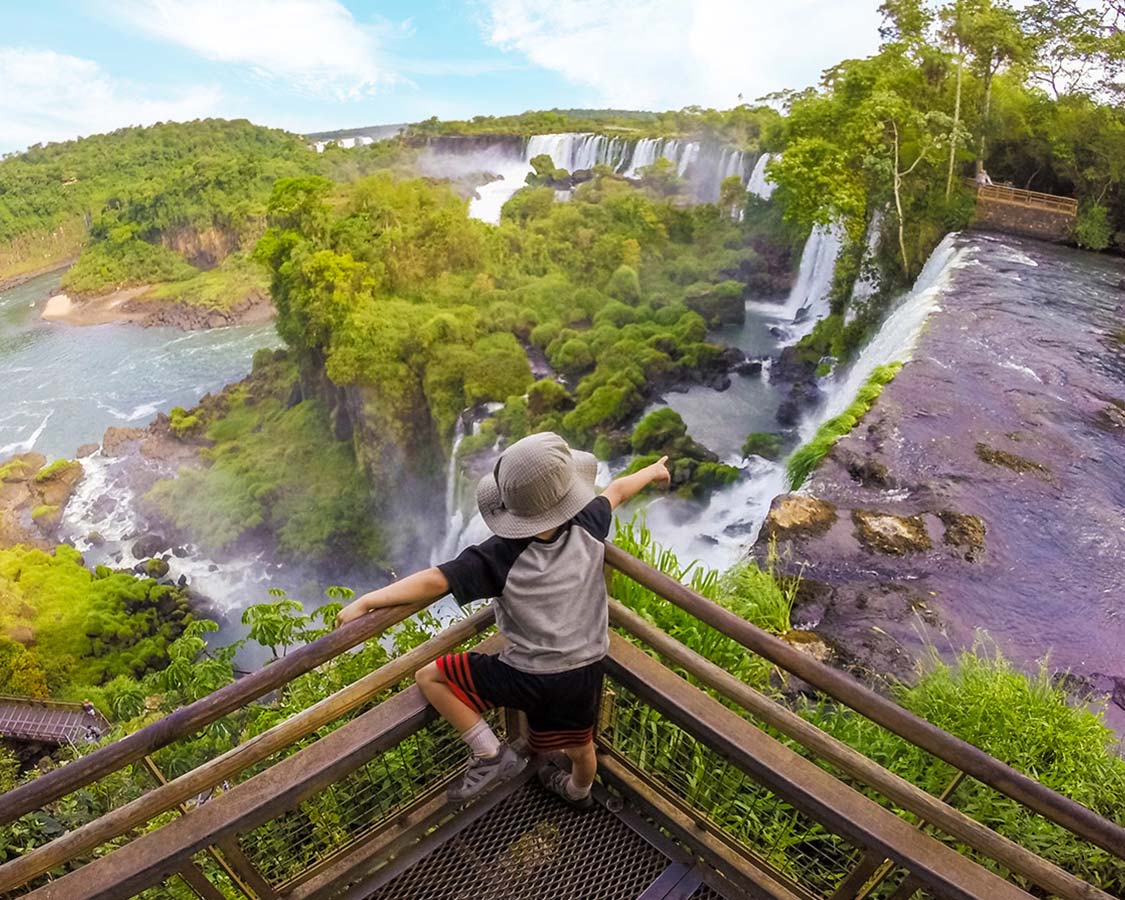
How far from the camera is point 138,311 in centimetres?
2902

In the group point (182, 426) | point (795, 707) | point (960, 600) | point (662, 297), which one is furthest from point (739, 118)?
point (795, 707)

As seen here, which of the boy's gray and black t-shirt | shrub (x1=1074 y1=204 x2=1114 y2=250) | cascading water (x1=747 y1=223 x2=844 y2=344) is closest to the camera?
the boy's gray and black t-shirt

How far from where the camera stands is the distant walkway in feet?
34.1

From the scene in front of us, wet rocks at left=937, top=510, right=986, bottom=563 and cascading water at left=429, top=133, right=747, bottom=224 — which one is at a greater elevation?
cascading water at left=429, top=133, right=747, bottom=224

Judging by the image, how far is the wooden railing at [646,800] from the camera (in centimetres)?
127

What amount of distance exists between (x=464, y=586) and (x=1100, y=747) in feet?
8.97

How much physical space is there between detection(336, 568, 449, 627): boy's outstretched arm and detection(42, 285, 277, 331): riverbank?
1216 inches

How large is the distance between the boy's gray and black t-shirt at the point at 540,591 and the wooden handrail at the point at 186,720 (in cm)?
16

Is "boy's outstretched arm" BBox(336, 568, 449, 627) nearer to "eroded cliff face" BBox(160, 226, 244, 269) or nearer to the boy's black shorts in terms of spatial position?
the boy's black shorts

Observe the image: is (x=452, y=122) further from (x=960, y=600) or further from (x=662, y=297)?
(x=960, y=600)

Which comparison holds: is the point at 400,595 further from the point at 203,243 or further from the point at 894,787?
the point at 203,243

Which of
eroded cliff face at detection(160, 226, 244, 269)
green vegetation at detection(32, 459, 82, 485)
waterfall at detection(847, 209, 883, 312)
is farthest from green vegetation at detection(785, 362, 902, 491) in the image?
eroded cliff face at detection(160, 226, 244, 269)

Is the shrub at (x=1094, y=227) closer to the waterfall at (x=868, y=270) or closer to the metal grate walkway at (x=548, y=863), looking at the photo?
the waterfall at (x=868, y=270)

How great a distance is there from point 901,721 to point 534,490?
851 mm
